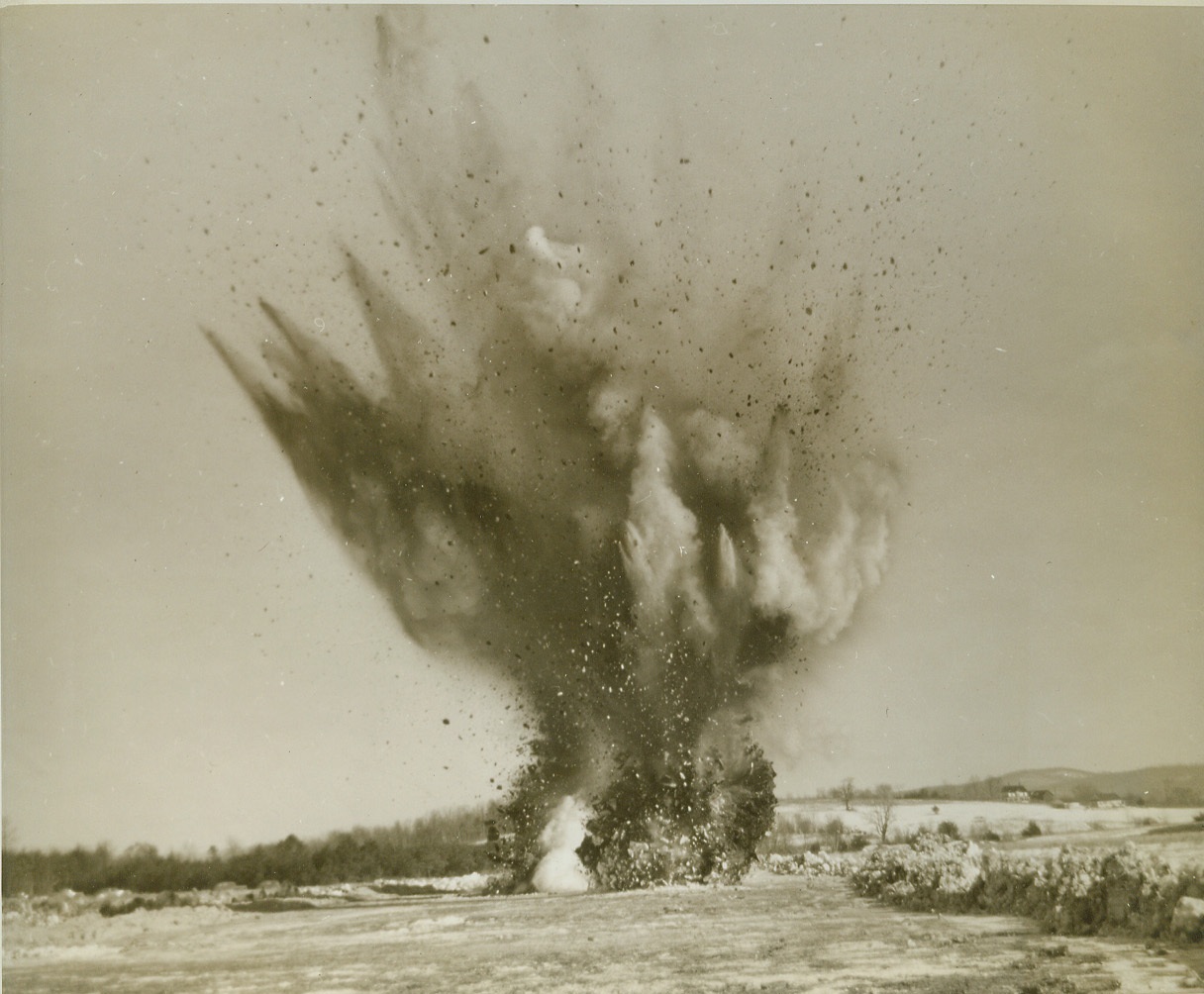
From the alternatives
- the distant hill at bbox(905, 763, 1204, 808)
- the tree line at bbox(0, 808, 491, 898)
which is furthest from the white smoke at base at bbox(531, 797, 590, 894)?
the distant hill at bbox(905, 763, 1204, 808)

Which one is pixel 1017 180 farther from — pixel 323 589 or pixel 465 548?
pixel 323 589

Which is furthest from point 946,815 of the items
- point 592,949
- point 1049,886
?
point 592,949

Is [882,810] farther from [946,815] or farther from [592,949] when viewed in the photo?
[592,949]

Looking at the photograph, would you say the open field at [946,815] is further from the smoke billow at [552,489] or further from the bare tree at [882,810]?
the smoke billow at [552,489]

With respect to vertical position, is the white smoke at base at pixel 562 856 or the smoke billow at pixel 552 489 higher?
the smoke billow at pixel 552 489

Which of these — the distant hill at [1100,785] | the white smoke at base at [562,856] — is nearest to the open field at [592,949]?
the white smoke at base at [562,856]
